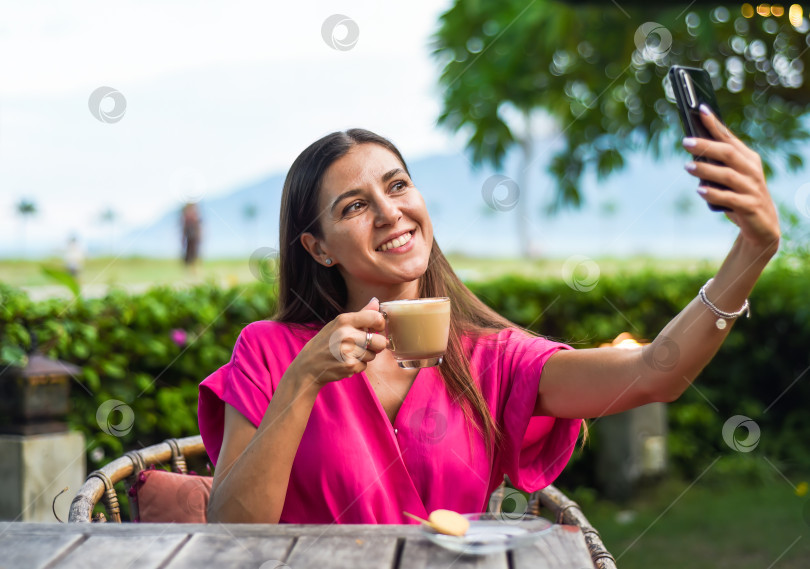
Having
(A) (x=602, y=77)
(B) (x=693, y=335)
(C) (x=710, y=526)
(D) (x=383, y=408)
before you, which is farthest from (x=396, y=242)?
(A) (x=602, y=77)

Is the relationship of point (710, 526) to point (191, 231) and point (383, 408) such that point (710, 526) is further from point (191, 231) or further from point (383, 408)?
point (191, 231)

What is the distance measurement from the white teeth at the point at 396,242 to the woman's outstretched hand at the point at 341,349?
1.15 ft

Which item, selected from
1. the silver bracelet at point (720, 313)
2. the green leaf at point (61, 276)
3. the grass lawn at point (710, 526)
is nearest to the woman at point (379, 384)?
the silver bracelet at point (720, 313)

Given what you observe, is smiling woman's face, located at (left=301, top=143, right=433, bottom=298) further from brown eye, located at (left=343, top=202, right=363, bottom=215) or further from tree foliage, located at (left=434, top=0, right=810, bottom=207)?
tree foliage, located at (left=434, top=0, right=810, bottom=207)

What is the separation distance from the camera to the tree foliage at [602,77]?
18.7 ft

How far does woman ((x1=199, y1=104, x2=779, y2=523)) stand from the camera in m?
1.81

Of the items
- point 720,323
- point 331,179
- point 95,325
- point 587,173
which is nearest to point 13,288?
point 95,325

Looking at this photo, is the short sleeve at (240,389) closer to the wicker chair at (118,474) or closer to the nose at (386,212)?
the wicker chair at (118,474)

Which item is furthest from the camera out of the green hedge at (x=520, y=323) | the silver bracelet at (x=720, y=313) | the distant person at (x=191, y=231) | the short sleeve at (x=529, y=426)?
the distant person at (x=191, y=231)

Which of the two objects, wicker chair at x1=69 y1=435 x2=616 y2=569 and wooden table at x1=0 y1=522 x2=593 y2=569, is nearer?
wooden table at x1=0 y1=522 x2=593 y2=569

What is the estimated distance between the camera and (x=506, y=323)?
2359 mm

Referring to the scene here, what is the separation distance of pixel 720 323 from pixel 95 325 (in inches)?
116

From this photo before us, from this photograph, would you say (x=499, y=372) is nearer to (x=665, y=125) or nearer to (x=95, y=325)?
(x=95, y=325)

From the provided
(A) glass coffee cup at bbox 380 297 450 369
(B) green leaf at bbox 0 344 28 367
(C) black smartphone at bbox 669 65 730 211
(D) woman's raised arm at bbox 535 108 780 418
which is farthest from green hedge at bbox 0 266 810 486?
(C) black smartphone at bbox 669 65 730 211
